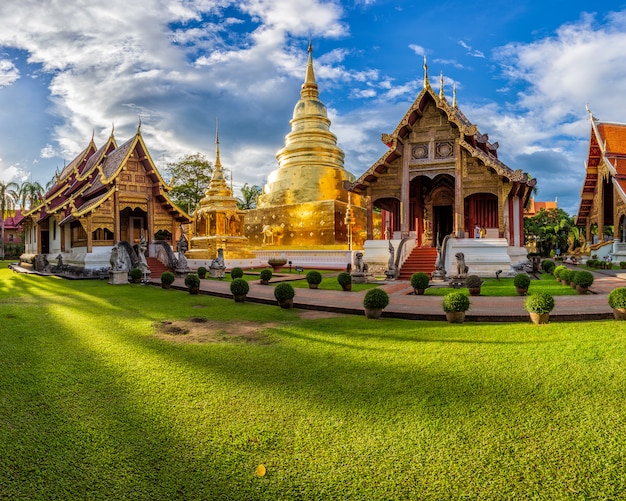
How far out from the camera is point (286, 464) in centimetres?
285

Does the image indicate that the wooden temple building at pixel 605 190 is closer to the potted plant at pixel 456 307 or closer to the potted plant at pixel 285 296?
the potted plant at pixel 456 307

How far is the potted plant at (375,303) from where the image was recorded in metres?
7.78

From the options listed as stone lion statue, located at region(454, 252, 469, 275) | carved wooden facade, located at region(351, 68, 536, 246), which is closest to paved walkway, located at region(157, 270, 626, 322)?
stone lion statue, located at region(454, 252, 469, 275)

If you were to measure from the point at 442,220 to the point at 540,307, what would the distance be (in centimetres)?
1646

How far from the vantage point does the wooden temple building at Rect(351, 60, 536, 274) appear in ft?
54.1

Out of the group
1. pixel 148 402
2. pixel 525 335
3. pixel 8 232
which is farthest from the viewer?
pixel 8 232

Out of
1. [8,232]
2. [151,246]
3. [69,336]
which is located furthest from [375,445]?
[8,232]

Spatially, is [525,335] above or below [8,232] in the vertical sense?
below

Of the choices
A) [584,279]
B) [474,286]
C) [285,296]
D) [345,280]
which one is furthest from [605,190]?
[285,296]

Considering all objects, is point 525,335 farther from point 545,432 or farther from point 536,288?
point 536,288

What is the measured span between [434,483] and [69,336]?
6.39 m

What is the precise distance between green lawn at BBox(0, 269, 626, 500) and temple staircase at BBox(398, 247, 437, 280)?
30.5 ft

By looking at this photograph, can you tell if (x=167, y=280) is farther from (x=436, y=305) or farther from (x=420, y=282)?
(x=436, y=305)

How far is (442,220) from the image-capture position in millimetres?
22594
